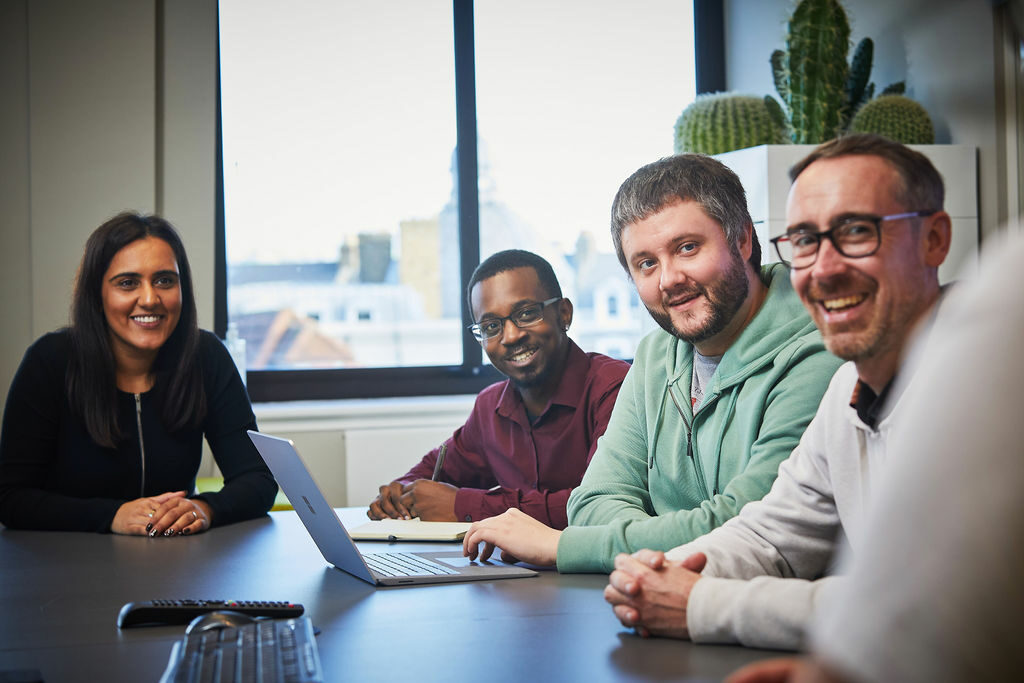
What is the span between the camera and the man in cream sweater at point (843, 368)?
1085 mm

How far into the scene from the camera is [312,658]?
86cm

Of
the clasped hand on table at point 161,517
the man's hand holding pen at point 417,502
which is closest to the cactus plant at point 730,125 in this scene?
the man's hand holding pen at point 417,502

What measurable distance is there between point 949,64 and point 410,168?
79.9 inches

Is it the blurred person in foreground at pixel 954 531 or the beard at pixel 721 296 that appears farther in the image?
the beard at pixel 721 296

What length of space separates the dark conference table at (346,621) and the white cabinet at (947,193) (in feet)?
5.10

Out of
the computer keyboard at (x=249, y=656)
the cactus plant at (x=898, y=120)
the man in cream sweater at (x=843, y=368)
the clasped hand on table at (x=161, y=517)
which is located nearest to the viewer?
the computer keyboard at (x=249, y=656)

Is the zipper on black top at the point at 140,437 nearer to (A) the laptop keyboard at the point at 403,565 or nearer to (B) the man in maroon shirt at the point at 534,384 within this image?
(B) the man in maroon shirt at the point at 534,384

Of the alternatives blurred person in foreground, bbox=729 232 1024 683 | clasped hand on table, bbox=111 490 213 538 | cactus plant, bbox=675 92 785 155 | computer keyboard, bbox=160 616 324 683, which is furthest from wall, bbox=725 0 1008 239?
blurred person in foreground, bbox=729 232 1024 683

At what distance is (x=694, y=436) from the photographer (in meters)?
1.58

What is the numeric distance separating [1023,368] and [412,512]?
5.41 ft

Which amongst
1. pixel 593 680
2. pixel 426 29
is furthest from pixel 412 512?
pixel 426 29

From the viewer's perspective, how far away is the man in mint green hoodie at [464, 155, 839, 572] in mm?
1390

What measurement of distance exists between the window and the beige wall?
0.39m

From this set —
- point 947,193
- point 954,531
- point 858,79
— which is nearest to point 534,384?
point 947,193
